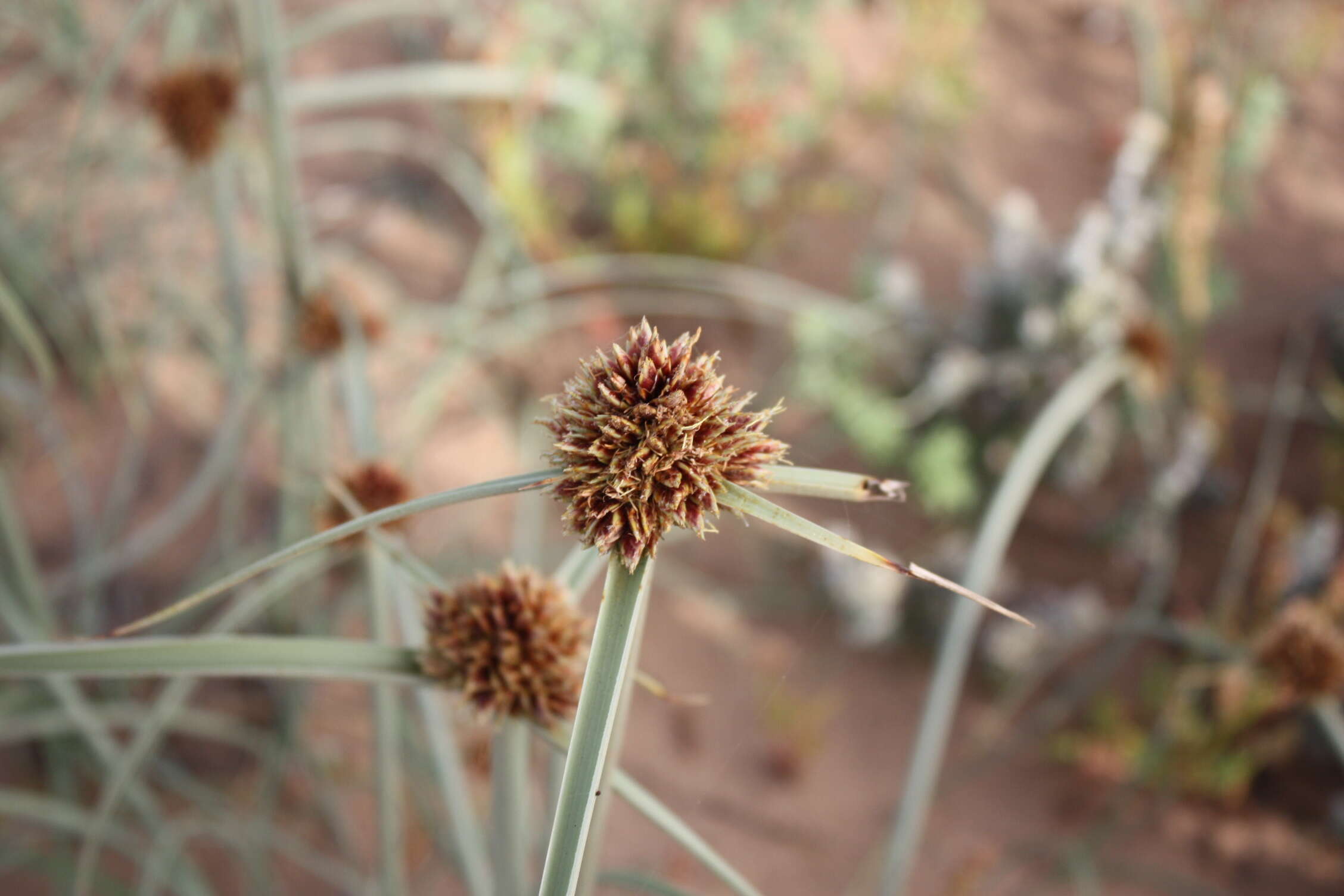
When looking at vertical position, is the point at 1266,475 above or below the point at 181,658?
A: above

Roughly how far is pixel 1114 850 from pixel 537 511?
135cm

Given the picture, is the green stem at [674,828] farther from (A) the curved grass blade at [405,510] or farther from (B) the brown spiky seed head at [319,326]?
(B) the brown spiky seed head at [319,326]

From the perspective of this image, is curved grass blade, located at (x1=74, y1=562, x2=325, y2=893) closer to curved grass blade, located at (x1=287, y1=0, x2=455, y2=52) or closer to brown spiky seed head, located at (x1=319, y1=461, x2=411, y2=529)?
brown spiky seed head, located at (x1=319, y1=461, x2=411, y2=529)

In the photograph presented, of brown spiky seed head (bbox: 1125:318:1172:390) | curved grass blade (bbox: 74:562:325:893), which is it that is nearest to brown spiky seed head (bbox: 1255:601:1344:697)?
brown spiky seed head (bbox: 1125:318:1172:390)

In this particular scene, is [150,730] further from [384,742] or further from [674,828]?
[674,828]

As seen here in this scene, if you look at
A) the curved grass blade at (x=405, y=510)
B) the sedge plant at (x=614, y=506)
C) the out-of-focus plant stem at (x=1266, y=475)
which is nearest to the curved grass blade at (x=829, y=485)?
the sedge plant at (x=614, y=506)

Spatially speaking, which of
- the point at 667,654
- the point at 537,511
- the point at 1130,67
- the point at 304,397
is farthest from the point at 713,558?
the point at 1130,67

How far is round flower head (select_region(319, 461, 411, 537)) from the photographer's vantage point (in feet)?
2.50

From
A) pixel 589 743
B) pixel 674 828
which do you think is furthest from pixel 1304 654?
pixel 589 743

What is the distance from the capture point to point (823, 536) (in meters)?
0.39

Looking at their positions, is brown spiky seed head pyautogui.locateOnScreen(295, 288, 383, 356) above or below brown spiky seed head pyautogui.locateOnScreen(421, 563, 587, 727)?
above

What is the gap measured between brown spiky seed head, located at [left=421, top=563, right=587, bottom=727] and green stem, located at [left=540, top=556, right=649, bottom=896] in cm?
15

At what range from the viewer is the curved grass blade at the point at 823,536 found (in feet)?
1.29

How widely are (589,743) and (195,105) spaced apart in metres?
1.07
